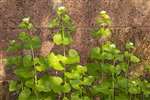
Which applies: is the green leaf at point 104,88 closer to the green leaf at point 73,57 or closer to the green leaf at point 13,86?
the green leaf at point 73,57

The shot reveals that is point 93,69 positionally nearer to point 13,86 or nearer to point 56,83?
point 56,83

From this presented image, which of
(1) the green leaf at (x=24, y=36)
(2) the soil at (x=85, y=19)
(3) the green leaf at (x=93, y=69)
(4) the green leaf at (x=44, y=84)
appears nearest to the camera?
(1) the green leaf at (x=24, y=36)

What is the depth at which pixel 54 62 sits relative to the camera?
4648 mm

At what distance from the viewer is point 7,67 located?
5066 mm

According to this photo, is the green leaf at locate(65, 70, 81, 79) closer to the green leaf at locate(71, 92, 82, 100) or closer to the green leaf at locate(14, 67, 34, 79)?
the green leaf at locate(71, 92, 82, 100)

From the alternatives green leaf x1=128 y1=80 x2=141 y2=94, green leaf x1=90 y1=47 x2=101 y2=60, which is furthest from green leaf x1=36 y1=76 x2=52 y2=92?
green leaf x1=128 y1=80 x2=141 y2=94

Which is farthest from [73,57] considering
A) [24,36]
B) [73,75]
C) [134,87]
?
[134,87]

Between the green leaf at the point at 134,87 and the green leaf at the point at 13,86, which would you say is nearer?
the green leaf at the point at 134,87

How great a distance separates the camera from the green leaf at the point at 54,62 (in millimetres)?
4633

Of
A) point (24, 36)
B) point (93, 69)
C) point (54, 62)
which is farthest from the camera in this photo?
point (93, 69)

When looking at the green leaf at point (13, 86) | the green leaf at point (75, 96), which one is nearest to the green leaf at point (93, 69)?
the green leaf at point (75, 96)

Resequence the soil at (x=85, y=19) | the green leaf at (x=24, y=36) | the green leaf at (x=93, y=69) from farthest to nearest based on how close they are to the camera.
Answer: the soil at (x=85, y=19)
the green leaf at (x=93, y=69)
the green leaf at (x=24, y=36)

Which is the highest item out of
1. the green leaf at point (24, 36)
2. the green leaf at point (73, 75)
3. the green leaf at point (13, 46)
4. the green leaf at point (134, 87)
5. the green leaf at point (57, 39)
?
the green leaf at point (24, 36)

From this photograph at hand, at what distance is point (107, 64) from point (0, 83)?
1204 millimetres
